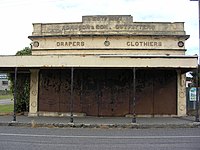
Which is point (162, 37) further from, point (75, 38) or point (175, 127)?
point (175, 127)

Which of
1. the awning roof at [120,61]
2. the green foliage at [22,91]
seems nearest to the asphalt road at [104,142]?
the awning roof at [120,61]

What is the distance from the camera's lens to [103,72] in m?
21.8

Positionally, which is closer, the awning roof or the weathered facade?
the awning roof

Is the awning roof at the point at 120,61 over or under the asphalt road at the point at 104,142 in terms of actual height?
over

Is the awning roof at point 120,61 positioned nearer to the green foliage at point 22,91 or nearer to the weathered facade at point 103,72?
the weathered facade at point 103,72

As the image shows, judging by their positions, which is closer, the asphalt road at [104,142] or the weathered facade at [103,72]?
the asphalt road at [104,142]

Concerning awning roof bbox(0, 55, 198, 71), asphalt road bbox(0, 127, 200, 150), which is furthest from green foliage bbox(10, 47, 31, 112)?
asphalt road bbox(0, 127, 200, 150)

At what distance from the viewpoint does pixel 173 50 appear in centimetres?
2292

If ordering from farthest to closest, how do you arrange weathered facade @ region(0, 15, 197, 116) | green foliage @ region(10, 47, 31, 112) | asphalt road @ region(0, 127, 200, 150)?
green foliage @ region(10, 47, 31, 112)
weathered facade @ region(0, 15, 197, 116)
asphalt road @ region(0, 127, 200, 150)

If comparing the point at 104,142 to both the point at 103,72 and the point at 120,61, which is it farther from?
the point at 103,72

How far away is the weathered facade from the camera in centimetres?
2158

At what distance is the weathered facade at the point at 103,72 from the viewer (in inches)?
850

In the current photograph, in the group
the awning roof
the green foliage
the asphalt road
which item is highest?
the awning roof

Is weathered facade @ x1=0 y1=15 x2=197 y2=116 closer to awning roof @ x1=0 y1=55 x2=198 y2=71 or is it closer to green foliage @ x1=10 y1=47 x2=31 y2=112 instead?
awning roof @ x1=0 y1=55 x2=198 y2=71
